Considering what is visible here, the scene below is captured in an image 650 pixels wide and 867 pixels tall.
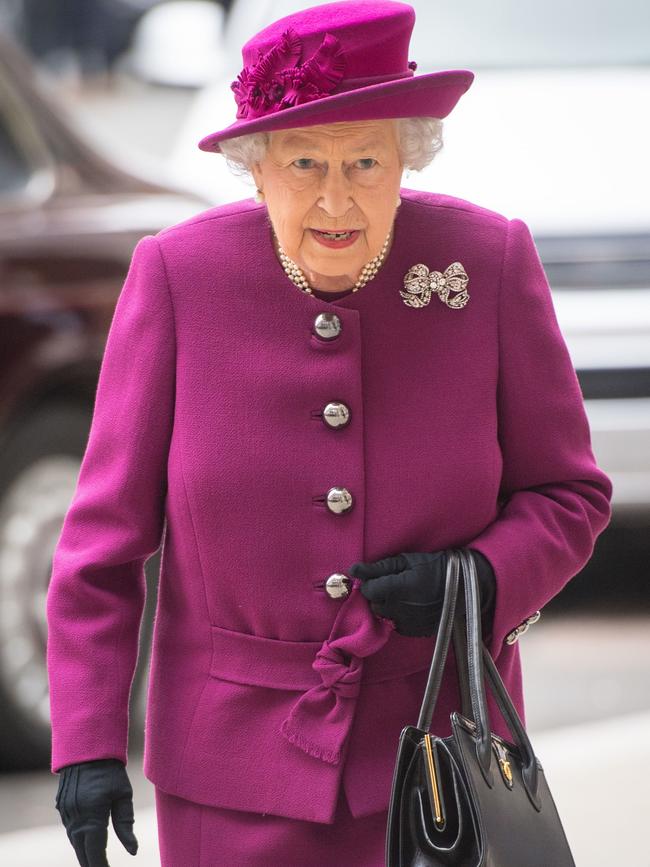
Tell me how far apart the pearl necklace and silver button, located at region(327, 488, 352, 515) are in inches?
10.8

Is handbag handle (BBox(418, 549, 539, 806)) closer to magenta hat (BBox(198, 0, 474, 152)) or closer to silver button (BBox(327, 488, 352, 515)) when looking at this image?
silver button (BBox(327, 488, 352, 515))

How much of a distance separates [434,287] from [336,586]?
0.42 m

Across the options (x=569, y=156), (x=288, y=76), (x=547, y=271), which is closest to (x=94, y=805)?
(x=288, y=76)

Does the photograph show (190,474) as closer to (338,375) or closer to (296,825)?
(338,375)

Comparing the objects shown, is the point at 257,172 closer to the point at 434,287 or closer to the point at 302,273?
the point at 302,273

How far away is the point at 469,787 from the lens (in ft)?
6.79

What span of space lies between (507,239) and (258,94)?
0.41 m

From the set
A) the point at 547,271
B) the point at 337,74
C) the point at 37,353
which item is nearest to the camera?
the point at 337,74

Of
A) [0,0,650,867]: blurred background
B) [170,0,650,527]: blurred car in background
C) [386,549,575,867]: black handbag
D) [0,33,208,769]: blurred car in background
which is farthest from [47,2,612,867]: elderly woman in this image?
[170,0,650,527]: blurred car in background

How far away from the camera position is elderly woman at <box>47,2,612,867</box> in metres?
2.26

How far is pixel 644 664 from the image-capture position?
540 centimetres

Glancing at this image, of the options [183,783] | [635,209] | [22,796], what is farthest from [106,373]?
[635,209]

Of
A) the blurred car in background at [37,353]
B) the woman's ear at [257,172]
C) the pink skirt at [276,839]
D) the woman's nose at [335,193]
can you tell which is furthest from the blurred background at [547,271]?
the pink skirt at [276,839]

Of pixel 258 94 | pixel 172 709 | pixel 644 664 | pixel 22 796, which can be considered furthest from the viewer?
pixel 644 664
